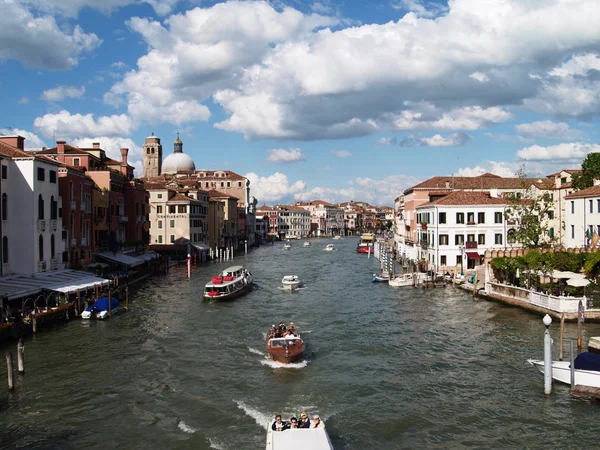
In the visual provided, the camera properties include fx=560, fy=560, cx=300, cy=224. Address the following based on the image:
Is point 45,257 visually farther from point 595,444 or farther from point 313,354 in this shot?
point 595,444

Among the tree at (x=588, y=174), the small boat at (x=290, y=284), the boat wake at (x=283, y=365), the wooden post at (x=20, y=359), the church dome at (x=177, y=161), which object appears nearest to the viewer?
the wooden post at (x=20, y=359)

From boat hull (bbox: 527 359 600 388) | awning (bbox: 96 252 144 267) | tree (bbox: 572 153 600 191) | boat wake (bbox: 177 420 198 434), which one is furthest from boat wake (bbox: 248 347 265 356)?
tree (bbox: 572 153 600 191)

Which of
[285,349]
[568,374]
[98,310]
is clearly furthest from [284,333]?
[98,310]

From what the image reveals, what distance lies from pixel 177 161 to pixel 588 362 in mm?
114416

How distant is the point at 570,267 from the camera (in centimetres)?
3288

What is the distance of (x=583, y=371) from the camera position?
1781 cm

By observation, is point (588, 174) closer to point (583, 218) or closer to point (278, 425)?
point (583, 218)

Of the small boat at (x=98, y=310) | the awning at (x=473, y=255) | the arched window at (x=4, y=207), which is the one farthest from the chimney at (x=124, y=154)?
the awning at (x=473, y=255)

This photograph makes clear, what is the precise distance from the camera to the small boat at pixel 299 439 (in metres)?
12.9

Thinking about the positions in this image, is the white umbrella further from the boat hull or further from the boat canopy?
the boat canopy

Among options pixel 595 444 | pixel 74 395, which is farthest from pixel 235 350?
pixel 595 444

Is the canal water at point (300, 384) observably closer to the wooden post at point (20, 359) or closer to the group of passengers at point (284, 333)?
the wooden post at point (20, 359)

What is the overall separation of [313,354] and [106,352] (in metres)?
8.75

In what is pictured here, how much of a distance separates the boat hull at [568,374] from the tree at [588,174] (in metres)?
36.9
